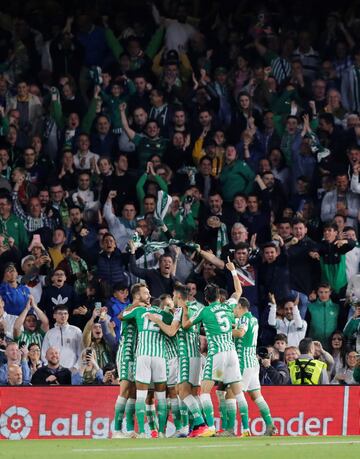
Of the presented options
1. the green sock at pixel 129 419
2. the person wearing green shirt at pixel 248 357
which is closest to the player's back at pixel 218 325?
the person wearing green shirt at pixel 248 357

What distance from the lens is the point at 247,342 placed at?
731 inches

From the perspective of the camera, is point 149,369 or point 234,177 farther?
point 234,177

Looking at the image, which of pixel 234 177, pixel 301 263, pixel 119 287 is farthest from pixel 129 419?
pixel 234 177

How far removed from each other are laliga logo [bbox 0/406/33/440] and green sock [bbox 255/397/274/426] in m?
2.76

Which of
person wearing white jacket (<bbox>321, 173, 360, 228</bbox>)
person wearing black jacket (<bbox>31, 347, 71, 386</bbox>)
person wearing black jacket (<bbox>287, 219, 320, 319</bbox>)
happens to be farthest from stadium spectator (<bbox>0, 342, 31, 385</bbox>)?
person wearing white jacket (<bbox>321, 173, 360, 228</bbox>)

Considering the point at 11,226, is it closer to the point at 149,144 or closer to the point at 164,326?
the point at 149,144

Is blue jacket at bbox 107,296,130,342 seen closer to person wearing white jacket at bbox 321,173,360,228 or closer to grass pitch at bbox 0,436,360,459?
grass pitch at bbox 0,436,360,459

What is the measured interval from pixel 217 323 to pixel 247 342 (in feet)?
3.25

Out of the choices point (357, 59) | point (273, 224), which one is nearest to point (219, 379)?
point (273, 224)

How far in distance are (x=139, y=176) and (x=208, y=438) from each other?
6.72 metres

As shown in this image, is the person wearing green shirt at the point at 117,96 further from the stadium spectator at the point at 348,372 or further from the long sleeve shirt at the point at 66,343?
the stadium spectator at the point at 348,372

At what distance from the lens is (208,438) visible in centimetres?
1730

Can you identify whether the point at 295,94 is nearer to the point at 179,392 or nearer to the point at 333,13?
the point at 333,13

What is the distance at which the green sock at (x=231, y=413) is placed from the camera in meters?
17.9
